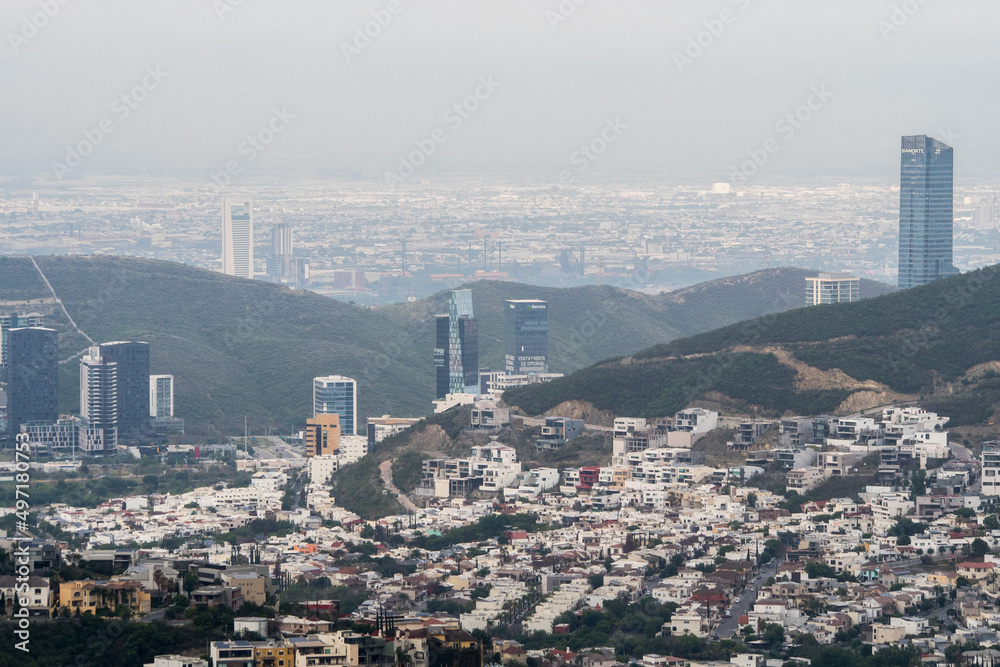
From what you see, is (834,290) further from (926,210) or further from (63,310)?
(63,310)

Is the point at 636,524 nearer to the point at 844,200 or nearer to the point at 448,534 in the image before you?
the point at 448,534

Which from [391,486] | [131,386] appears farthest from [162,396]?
[391,486]

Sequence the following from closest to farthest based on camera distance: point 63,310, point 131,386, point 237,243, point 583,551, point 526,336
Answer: point 583,551
point 131,386
point 526,336
point 63,310
point 237,243

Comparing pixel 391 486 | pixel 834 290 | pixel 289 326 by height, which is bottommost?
pixel 391 486

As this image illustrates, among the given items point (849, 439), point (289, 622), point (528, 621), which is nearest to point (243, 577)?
point (289, 622)

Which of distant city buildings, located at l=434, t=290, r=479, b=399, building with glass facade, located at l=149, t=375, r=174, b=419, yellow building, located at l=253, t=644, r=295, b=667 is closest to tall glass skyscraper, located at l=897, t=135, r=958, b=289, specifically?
distant city buildings, located at l=434, t=290, r=479, b=399

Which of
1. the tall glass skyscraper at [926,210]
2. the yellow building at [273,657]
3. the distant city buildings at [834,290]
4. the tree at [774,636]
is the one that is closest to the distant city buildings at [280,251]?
the tall glass skyscraper at [926,210]

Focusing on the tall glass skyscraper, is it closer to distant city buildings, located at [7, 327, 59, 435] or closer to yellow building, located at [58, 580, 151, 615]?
distant city buildings, located at [7, 327, 59, 435]
